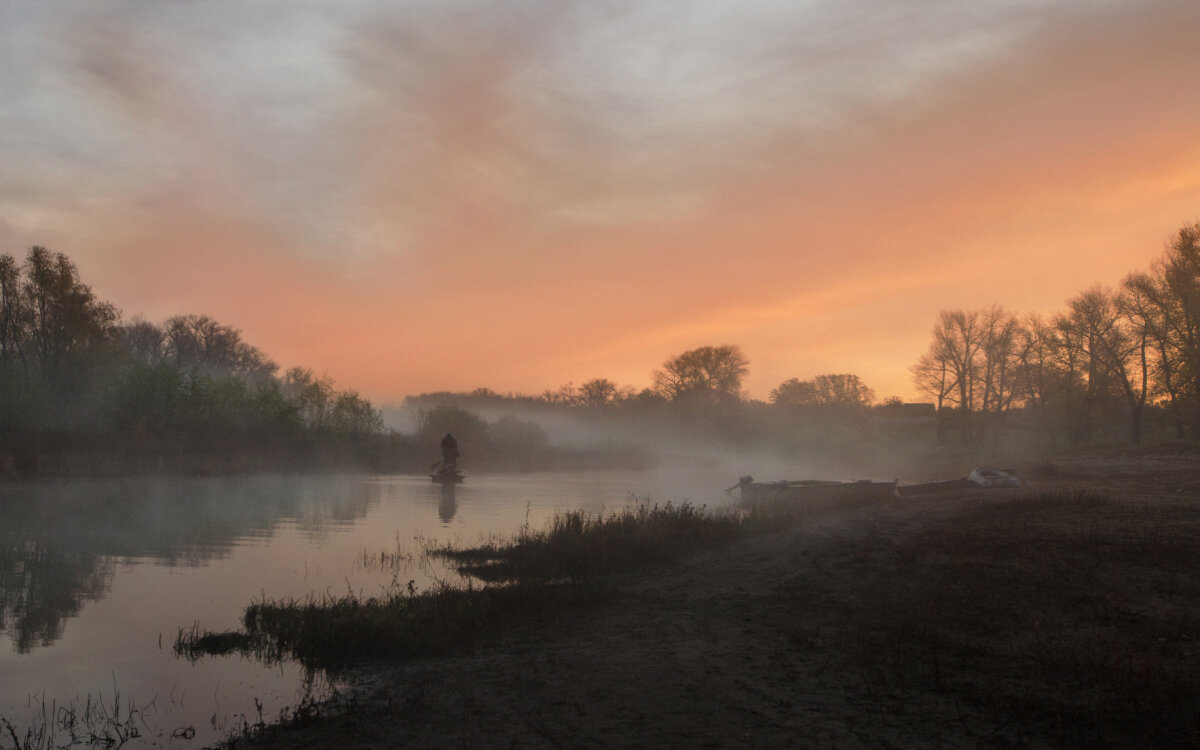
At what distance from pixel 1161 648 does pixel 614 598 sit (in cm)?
682

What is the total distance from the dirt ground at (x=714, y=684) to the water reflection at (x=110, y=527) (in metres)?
5.98

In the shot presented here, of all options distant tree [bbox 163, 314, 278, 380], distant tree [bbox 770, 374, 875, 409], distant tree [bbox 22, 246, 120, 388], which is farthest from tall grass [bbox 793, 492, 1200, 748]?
distant tree [bbox 770, 374, 875, 409]

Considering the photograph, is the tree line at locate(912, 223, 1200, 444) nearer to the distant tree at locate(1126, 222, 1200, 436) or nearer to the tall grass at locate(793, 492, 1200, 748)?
the distant tree at locate(1126, 222, 1200, 436)

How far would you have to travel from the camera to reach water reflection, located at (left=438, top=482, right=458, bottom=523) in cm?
2514

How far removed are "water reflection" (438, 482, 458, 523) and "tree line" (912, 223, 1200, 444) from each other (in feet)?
119

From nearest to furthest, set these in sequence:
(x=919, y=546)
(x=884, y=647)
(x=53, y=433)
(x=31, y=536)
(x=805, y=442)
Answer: (x=884, y=647)
(x=919, y=546)
(x=31, y=536)
(x=53, y=433)
(x=805, y=442)

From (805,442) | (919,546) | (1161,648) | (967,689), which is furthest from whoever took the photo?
(805,442)

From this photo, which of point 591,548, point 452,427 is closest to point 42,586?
point 591,548

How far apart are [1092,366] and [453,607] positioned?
54.1m

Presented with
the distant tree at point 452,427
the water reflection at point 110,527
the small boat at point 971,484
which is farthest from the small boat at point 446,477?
the small boat at point 971,484

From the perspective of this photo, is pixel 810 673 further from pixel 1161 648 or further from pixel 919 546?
pixel 919 546

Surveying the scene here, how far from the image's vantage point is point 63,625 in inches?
423

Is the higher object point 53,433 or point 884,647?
point 53,433

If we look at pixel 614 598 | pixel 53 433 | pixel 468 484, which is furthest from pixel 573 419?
pixel 614 598
